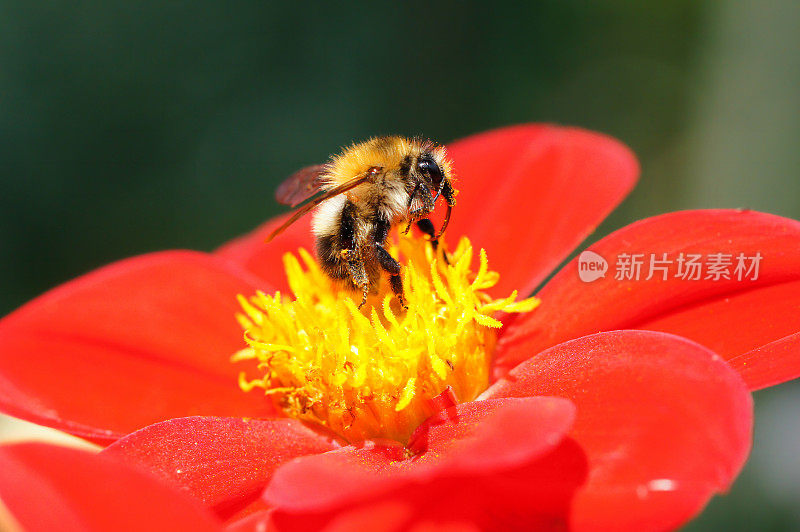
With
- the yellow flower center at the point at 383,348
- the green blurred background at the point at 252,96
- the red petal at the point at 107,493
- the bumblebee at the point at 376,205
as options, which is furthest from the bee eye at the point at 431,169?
the green blurred background at the point at 252,96

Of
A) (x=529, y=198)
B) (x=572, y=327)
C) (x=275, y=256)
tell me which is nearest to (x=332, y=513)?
(x=572, y=327)

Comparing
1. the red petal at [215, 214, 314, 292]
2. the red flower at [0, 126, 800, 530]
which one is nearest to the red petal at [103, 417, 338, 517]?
the red flower at [0, 126, 800, 530]

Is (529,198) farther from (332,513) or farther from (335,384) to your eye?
(332,513)

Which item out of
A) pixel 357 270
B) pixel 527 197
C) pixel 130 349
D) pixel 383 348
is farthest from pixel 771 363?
pixel 130 349

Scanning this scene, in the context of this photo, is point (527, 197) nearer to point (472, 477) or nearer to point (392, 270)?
point (392, 270)

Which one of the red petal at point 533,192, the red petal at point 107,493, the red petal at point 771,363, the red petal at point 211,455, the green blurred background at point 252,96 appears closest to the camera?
the red petal at point 107,493

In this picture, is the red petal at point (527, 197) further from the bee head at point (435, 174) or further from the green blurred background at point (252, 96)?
the green blurred background at point (252, 96)
